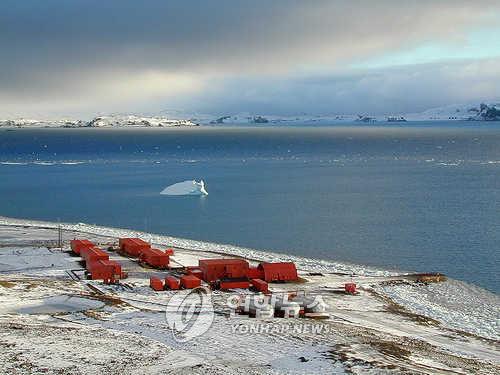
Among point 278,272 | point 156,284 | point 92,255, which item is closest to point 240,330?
point 156,284

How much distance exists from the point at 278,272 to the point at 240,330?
10151mm

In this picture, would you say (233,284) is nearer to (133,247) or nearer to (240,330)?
(240,330)

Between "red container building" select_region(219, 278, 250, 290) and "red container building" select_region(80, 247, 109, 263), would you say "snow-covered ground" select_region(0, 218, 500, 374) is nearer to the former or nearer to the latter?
"red container building" select_region(80, 247, 109, 263)

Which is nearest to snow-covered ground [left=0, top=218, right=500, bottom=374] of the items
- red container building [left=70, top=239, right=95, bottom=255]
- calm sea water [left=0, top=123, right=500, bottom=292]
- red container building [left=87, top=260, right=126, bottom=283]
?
red container building [left=87, top=260, right=126, bottom=283]

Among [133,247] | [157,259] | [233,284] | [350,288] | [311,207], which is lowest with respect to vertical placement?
[311,207]

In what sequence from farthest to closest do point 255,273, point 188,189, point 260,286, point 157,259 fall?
point 188,189, point 157,259, point 255,273, point 260,286

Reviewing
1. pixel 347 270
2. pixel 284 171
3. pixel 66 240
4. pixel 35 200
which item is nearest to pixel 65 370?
pixel 347 270

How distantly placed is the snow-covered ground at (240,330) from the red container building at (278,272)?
0.78m

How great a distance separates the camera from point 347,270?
3834 cm

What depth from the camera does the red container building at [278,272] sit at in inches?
1316

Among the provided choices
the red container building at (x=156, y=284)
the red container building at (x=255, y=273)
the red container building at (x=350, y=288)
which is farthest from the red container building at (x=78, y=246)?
the red container building at (x=350, y=288)

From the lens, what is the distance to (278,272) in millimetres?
33594

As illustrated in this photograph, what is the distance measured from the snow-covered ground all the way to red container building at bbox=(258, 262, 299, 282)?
0.78 m

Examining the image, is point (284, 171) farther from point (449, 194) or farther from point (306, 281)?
point (306, 281)
